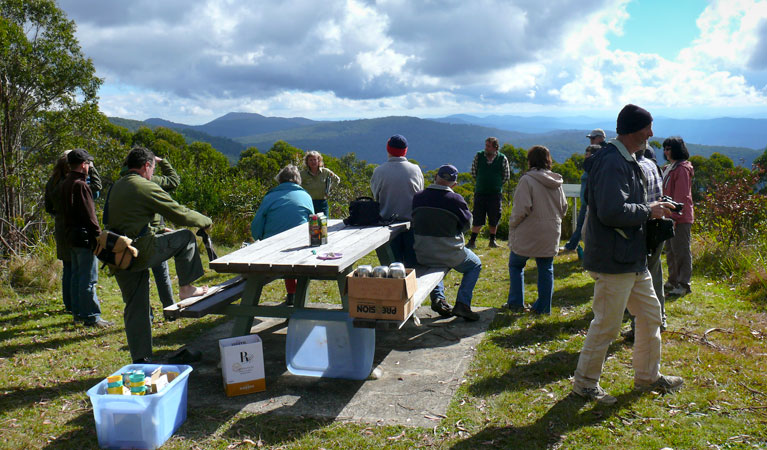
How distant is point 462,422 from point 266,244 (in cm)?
244

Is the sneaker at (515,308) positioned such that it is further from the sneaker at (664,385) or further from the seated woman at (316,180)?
the seated woman at (316,180)

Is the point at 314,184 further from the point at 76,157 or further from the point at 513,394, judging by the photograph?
the point at 513,394

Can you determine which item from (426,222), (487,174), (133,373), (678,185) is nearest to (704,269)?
(678,185)

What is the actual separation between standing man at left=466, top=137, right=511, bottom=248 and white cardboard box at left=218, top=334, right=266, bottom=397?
6.66m

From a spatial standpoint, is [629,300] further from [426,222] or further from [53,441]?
[53,441]

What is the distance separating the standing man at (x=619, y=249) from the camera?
3.83m

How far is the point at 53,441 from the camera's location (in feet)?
12.4

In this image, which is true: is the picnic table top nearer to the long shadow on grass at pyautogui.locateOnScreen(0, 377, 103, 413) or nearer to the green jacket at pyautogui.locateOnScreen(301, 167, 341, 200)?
the long shadow on grass at pyautogui.locateOnScreen(0, 377, 103, 413)

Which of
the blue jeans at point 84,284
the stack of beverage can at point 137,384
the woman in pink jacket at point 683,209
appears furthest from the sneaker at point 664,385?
the blue jeans at point 84,284

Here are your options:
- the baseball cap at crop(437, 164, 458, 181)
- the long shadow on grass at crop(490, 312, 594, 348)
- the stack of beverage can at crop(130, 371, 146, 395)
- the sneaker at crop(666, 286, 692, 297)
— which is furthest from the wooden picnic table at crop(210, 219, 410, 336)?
the sneaker at crop(666, 286, 692, 297)

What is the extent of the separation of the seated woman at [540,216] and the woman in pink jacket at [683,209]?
4.28ft

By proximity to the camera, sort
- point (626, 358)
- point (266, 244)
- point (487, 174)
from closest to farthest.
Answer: point (626, 358)
point (266, 244)
point (487, 174)

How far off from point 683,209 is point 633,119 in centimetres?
331

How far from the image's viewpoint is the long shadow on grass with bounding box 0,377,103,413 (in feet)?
14.3
